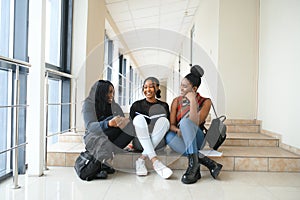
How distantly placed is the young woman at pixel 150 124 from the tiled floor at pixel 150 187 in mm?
100

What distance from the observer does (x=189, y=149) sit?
2127 millimetres

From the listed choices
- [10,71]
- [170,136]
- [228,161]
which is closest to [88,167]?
[170,136]

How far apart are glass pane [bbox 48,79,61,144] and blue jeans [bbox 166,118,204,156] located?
5.08ft

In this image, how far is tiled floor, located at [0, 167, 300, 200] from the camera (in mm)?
1778

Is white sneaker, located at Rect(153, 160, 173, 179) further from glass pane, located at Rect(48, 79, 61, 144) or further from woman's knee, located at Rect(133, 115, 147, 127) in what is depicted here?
glass pane, located at Rect(48, 79, 61, 144)

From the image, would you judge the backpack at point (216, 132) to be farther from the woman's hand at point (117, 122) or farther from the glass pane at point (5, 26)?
the glass pane at point (5, 26)

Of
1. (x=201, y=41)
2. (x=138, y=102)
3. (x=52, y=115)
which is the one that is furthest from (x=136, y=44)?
(x=138, y=102)

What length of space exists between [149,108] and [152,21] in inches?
150

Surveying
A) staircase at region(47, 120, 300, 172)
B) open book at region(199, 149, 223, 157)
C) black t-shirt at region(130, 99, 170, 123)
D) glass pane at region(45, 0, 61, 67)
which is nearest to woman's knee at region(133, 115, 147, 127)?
black t-shirt at region(130, 99, 170, 123)

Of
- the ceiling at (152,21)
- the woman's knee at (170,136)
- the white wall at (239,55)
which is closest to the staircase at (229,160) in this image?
the woman's knee at (170,136)

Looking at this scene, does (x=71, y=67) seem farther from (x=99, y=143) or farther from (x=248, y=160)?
(x=248, y=160)

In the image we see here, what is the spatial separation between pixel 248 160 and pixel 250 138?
64cm

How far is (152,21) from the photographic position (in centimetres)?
571

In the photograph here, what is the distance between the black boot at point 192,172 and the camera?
2.05 meters
